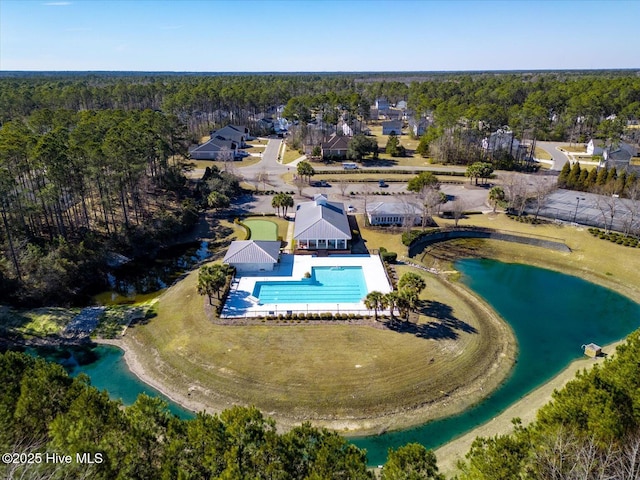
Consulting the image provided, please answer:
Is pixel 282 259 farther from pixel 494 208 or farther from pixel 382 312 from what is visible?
pixel 494 208

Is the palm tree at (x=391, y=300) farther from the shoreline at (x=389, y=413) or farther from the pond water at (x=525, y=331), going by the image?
the pond water at (x=525, y=331)

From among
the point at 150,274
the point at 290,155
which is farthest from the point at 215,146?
the point at 150,274

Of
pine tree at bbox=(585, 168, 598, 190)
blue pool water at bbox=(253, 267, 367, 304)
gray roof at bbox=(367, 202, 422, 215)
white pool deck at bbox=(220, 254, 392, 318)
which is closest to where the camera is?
white pool deck at bbox=(220, 254, 392, 318)

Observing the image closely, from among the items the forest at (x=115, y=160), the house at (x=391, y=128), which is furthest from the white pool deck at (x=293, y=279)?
the house at (x=391, y=128)

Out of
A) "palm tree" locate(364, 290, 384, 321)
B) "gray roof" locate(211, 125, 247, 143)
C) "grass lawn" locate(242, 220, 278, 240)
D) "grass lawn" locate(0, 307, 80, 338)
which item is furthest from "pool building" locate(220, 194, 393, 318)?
"gray roof" locate(211, 125, 247, 143)

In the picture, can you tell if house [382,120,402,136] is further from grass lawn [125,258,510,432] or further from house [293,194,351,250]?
grass lawn [125,258,510,432]

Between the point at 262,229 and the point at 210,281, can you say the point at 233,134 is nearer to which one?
the point at 262,229

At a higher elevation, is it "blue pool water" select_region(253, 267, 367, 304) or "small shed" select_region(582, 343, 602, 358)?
"blue pool water" select_region(253, 267, 367, 304)
